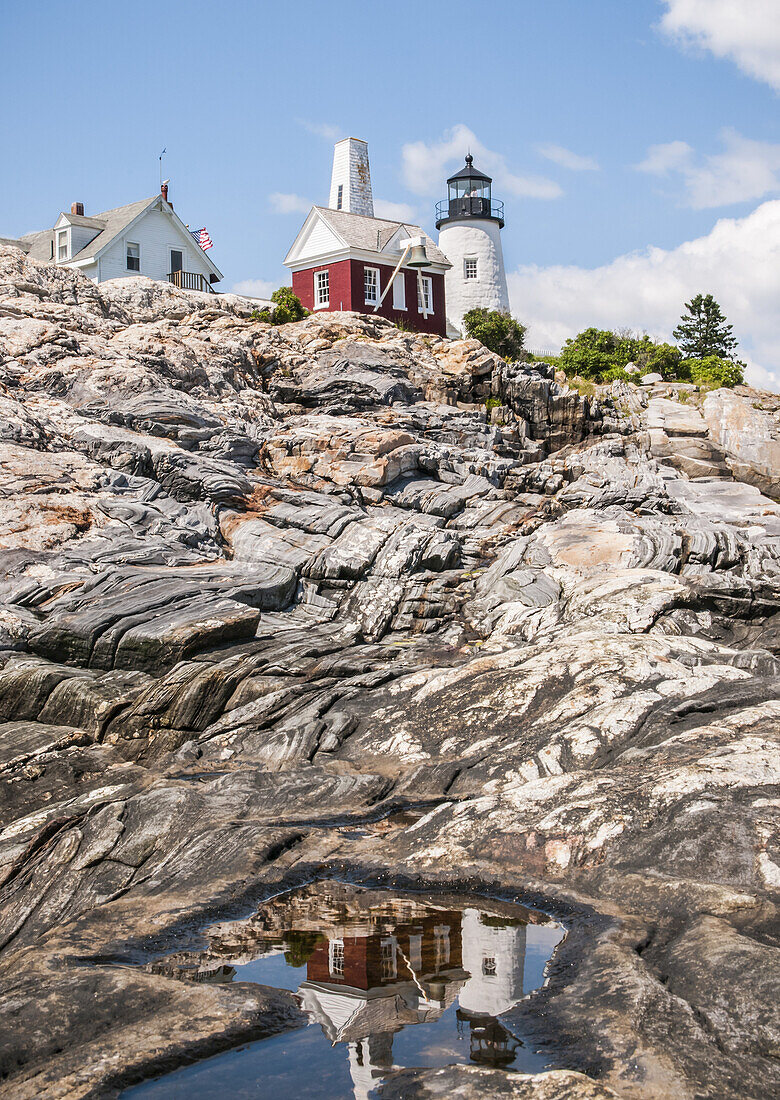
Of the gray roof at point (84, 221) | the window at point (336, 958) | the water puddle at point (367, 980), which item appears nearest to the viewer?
the water puddle at point (367, 980)

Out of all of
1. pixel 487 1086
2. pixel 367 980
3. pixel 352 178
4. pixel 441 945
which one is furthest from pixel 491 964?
pixel 352 178

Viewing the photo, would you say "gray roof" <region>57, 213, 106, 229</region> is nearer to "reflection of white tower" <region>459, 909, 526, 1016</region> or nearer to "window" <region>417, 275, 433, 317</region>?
"window" <region>417, 275, 433, 317</region>

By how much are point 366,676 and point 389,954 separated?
9.88 meters

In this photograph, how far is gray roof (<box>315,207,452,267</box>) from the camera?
52406 mm

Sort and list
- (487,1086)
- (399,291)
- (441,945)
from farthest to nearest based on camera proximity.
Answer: (399,291), (441,945), (487,1086)

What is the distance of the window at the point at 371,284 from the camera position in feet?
171

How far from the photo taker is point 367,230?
54156mm

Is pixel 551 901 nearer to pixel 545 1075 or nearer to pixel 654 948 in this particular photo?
pixel 654 948

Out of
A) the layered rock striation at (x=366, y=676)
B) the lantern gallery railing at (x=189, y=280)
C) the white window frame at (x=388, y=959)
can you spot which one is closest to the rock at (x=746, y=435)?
the layered rock striation at (x=366, y=676)

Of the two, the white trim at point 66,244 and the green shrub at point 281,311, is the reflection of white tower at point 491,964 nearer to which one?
the green shrub at point 281,311

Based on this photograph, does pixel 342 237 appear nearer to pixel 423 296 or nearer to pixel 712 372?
pixel 423 296

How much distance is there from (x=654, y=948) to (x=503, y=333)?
4753 centimetres

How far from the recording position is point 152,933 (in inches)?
352

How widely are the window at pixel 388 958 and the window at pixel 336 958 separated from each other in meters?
0.38
